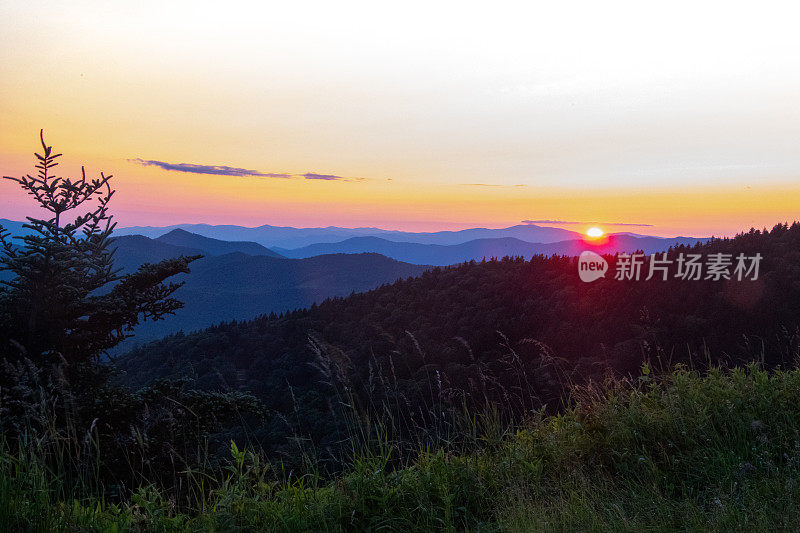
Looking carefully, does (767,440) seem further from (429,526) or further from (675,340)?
(675,340)

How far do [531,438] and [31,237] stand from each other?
1068 centimetres

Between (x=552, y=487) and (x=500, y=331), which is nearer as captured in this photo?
(x=552, y=487)

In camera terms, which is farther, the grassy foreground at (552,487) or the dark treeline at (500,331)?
the dark treeline at (500,331)

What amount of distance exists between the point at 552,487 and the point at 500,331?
5.43 meters

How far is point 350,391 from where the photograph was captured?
460cm

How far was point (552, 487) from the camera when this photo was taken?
3.54 meters

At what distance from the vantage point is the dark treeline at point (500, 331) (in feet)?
63.6

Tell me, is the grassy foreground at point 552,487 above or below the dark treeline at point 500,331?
above

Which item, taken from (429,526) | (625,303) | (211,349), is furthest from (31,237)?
(211,349)

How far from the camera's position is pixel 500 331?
351 inches

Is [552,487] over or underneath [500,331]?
underneath

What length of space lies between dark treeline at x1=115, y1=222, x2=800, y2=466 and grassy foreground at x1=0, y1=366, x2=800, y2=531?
1.15 metres

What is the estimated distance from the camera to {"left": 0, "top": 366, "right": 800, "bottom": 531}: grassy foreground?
10.1ft

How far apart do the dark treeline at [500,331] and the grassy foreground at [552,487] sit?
115 cm
